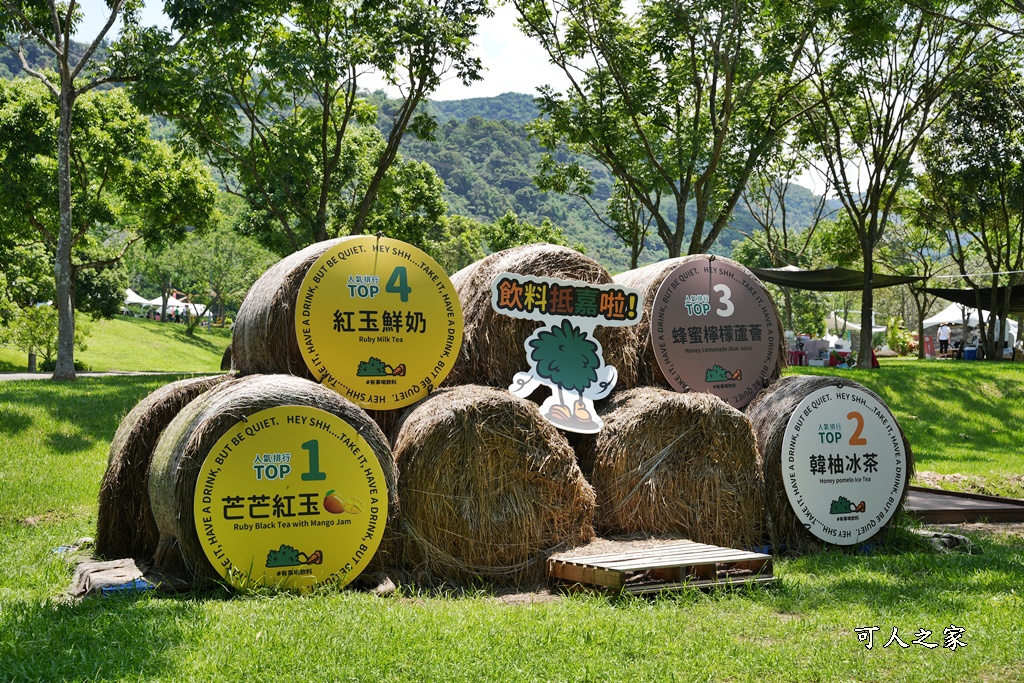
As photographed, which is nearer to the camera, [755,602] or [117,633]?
[117,633]

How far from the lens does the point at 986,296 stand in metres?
27.2

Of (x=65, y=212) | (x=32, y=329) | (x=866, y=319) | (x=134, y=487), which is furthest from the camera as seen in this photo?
(x=32, y=329)

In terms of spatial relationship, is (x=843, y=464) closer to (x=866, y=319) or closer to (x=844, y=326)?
(x=866, y=319)

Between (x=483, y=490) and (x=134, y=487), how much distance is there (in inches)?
114

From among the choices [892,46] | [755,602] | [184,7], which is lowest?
[755,602]

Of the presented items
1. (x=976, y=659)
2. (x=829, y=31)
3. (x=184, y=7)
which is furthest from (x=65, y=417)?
(x=829, y=31)

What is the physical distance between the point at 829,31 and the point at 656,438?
574 inches

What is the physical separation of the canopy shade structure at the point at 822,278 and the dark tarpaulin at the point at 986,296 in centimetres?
325

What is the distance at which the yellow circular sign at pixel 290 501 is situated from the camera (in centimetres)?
622

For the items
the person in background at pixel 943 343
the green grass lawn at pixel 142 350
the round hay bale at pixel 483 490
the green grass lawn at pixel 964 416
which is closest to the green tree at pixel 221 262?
the green grass lawn at pixel 142 350

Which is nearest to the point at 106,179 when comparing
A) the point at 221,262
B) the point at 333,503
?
the point at 333,503

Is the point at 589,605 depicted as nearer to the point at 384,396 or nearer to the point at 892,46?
the point at 384,396

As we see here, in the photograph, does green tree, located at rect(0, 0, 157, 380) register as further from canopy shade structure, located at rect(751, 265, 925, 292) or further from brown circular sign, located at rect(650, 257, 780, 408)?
canopy shade structure, located at rect(751, 265, 925, 292)

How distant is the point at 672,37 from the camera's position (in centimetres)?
1747
